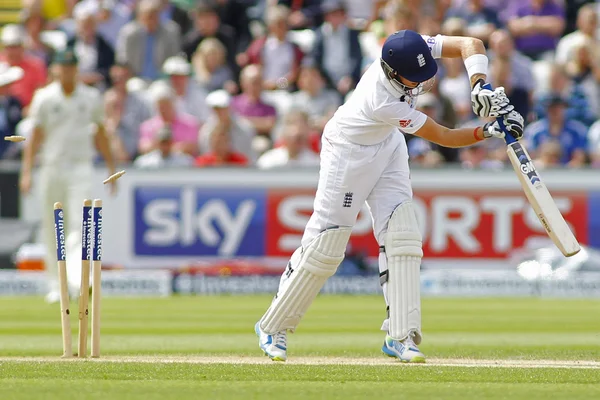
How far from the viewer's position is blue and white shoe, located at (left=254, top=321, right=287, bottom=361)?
636cm

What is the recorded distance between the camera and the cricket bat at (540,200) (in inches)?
235

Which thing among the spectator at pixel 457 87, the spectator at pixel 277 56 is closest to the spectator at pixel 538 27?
the spectator at pixel 457 87

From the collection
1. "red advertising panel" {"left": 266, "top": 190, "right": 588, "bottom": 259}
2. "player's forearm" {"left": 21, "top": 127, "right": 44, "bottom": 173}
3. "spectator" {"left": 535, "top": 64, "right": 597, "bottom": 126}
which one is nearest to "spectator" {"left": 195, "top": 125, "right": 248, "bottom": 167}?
"red advertising panel" {"left": 266, "top": 190, "right": 588, "bottom": 259}

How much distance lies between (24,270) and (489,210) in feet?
14.7

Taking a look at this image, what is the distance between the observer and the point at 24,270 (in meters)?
12.4

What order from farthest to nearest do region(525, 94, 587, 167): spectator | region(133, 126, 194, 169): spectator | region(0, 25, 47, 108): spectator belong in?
region(0, 25, 47, 108): spectator < region(525, 94, 587, 167): spectator < region(133, 126, 194, 169): spectator

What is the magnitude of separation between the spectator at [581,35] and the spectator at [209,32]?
11.8 ft

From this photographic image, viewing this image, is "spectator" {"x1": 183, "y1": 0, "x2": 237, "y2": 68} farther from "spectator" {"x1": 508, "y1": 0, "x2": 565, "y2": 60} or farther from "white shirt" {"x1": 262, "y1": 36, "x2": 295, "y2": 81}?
"spectator" {"x1": 508, "y1": 0, "x2": 565, "y2": 60}

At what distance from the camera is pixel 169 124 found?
44.1 ft

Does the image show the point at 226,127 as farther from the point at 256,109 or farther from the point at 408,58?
the point at 408,58

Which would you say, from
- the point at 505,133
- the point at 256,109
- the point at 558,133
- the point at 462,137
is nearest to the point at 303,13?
Answer: the point at 256,109

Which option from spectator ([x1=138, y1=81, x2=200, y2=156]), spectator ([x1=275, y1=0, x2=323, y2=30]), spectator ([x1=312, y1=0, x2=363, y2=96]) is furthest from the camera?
spectator ([x1=275, y1=0, x2=323, y2=30])

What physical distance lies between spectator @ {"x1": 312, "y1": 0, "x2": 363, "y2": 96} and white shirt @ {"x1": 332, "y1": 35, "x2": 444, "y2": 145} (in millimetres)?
7711

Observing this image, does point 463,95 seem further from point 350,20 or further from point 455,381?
point 455,381
